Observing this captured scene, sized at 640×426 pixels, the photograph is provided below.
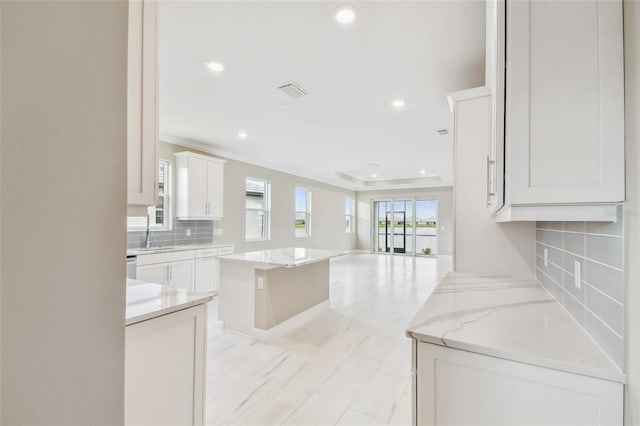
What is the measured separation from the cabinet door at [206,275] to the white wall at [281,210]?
0.77m

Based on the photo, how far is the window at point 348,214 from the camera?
10.5 metres

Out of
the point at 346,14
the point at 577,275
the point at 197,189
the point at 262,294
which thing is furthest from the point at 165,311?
the point at 197,189

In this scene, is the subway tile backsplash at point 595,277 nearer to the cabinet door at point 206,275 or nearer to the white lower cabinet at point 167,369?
the white lower cabinet at point 167,369

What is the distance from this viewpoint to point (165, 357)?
1466 millimetres

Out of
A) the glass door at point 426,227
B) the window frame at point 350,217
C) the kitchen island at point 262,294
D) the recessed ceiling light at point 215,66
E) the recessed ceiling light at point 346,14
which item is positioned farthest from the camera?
the window frame at point 350,217

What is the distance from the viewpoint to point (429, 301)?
1.60 metres

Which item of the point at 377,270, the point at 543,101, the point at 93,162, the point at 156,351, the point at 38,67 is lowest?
the point at 377,270

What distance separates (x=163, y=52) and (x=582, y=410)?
10.3ft

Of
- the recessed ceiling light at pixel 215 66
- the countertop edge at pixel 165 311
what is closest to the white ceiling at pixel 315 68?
the recessed ceiling light at pixel 215 66

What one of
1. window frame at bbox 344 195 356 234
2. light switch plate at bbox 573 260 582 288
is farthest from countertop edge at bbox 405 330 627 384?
window frame at bbox 344 195 356 234

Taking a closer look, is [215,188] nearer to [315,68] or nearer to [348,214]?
[315,68]

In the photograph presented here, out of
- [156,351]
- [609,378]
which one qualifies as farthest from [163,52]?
[609,378]

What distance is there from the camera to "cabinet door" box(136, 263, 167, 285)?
3.86 m

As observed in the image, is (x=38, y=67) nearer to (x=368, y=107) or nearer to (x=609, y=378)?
(x=609, y=378)
